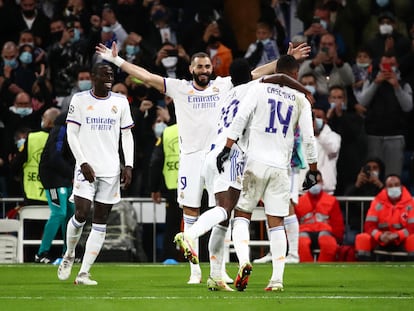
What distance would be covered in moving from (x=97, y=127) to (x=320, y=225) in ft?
20.5

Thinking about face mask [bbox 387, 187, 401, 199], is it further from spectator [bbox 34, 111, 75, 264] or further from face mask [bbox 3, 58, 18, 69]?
face mask [bbox 3, 58, 18, 69]

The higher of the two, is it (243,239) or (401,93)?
(401,93)

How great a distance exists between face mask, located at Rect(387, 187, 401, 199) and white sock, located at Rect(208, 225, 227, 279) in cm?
687

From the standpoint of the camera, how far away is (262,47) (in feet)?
74.9

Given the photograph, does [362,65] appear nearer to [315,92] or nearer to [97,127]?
[315,92]

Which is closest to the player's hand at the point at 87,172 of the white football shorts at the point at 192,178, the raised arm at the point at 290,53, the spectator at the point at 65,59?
the white football shorts at the point at 192,178

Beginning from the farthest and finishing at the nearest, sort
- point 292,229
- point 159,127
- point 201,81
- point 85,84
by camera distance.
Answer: point 159,127 → point 85,84 → point 292,229 → point 201,81

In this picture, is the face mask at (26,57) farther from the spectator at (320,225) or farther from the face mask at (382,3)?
the face mask at (382,3)

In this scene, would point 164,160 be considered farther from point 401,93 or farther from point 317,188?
point 401,93

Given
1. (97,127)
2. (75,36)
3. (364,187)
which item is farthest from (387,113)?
(97,127)

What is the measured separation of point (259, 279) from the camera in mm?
16500

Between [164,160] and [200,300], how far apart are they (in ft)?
25.9

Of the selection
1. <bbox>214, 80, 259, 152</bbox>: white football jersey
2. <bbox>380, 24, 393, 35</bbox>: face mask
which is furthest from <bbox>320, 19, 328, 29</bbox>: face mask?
<bbox>214, 80, 259, 152</bbox>: white football jersey

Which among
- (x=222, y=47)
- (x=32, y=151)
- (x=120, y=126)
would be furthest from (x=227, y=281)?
(x=222, y=47)
